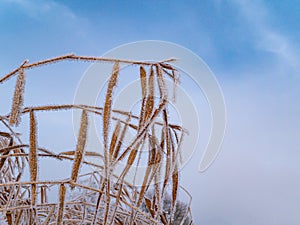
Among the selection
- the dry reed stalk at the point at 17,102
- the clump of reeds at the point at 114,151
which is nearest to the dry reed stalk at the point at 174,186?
the clump of reeds at the point at 114,151

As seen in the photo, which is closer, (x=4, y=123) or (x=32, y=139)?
(x=32, y=139)

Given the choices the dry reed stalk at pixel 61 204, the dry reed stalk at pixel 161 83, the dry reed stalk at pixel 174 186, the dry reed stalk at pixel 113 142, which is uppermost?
the dry reed stalk at pixel 161 83

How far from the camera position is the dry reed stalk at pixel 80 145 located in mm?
452

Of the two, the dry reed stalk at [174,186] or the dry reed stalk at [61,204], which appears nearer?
the dry reed stalk at [61,204]

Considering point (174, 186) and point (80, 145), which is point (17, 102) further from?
point (174, 186)

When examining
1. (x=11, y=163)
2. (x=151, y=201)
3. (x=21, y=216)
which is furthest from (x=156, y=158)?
(x=11, y=163)

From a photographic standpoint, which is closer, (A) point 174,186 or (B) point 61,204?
(B) point 61,204

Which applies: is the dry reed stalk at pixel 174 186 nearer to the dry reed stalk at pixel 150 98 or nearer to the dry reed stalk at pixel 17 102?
the dry reed stalk at pixel 150 98

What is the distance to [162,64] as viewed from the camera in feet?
1.65

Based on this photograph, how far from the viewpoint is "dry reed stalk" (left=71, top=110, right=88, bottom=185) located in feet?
1.48

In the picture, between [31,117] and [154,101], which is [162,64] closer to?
[154,101]

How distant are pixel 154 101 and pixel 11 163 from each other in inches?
16.6

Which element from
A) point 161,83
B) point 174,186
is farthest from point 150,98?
point 174,186

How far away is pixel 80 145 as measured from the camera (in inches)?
18.1
